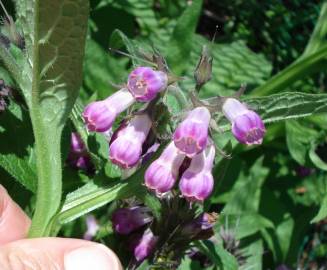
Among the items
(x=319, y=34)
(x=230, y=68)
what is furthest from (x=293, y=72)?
(x=230, y=68)

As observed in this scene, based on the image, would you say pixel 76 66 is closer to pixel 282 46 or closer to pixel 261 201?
pixel 261 201

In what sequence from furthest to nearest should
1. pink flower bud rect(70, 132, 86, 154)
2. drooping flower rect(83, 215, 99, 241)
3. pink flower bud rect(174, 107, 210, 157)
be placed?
drooping flower rect(83, 215, 99, 241) < pink flower bud rect(70, 132, 86, 154) < pink flower bud rect(174, 107, 210, 157)

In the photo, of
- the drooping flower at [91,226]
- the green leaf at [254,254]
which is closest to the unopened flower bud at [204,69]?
the drooping flower at [91,226]

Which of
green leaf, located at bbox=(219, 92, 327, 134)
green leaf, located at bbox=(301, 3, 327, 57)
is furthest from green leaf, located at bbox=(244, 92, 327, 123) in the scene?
green leaf, located at bbox=(301, 3, 327, 57)

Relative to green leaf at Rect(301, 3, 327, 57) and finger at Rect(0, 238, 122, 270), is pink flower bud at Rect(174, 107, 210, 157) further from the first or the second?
green leaf at Rect(301, 3, 327, 57)

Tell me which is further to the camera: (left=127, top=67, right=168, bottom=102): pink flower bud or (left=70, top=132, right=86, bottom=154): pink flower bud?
(left=70, top=132, right=86, bottom=154): pink flower bud

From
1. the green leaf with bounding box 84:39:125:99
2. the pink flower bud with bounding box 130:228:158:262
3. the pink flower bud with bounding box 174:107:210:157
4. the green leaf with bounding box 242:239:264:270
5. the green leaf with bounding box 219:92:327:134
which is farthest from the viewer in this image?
the green leaf with bounding box 84:39:125:99
